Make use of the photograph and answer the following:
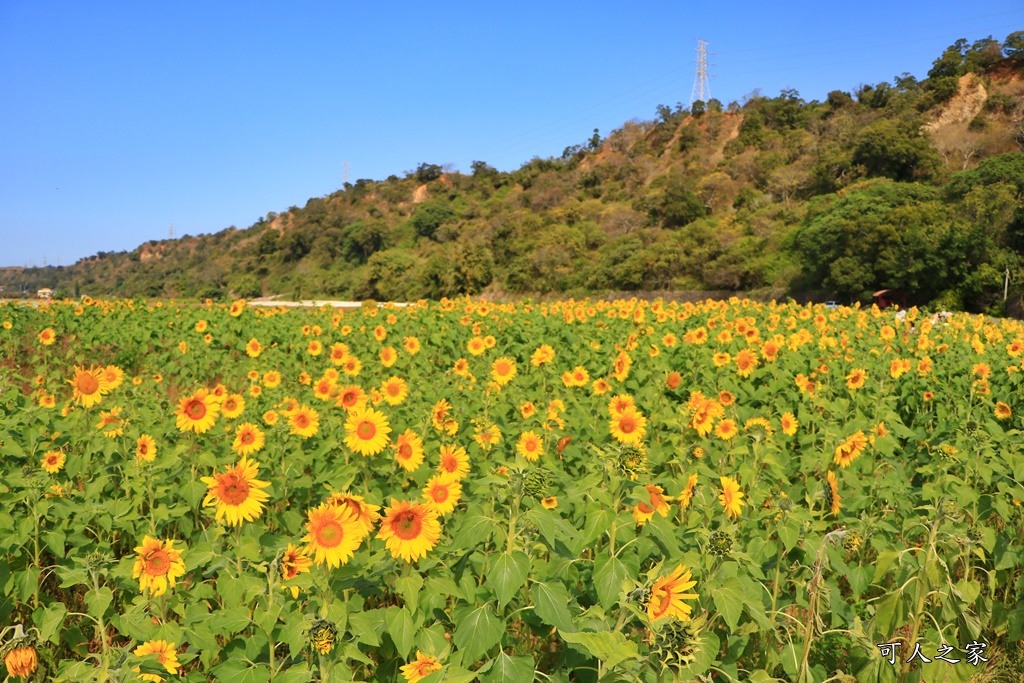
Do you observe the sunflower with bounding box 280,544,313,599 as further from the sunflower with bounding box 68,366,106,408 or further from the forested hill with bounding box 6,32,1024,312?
the forested hill with bounding box 6,32,1024,312

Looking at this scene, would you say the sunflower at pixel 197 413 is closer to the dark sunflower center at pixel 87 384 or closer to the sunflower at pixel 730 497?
the dark sunflower center at pixel 87 384

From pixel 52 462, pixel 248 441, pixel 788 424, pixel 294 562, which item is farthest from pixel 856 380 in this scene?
pixel 52 462

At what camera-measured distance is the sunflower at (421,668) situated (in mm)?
1802

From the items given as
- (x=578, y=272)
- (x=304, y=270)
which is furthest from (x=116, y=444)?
(x=304, y=270)

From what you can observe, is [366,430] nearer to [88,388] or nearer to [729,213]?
[88,388]

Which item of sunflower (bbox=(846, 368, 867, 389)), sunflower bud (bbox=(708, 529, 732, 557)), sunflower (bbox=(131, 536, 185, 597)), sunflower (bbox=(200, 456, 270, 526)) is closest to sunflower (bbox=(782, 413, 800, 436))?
sunflower (bbox=(846, 368, 867, 389))

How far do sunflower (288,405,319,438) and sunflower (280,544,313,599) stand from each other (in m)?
1.32

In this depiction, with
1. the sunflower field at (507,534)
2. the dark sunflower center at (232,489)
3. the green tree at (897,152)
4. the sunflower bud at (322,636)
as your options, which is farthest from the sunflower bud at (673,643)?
the green tree at (897,152)

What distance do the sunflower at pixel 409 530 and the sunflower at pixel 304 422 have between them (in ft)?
5.15

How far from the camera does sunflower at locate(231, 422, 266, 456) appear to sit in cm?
337

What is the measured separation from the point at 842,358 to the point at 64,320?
13790mm

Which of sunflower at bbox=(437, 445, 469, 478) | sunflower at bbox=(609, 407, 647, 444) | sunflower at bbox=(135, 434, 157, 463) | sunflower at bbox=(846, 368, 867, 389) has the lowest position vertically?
sunflower at bbox=(846, 368, 867, 389)

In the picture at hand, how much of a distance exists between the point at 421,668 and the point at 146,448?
237 centimetres

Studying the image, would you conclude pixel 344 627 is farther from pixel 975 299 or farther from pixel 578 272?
pixel 578 272
